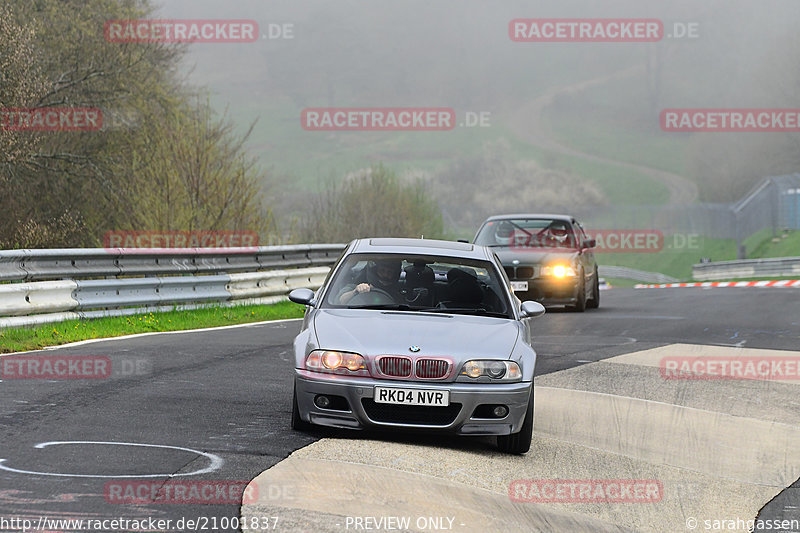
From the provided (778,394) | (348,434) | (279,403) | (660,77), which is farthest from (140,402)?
(660,77)

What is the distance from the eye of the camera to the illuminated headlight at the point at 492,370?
23.7 ft

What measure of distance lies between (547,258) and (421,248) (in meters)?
10.7

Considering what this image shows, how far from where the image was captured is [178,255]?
17.2m

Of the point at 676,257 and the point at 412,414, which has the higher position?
the point at 412,414

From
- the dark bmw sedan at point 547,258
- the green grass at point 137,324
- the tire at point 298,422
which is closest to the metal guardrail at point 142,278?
the green grass at point 137,324

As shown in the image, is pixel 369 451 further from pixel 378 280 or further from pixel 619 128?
pixel 619 128

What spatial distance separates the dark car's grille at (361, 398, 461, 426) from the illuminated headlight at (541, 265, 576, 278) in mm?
12256

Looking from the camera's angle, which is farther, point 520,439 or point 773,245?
point 773,245

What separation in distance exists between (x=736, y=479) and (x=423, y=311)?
8.31 feet

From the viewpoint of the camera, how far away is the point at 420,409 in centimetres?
714

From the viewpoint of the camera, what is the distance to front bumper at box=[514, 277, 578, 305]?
62.9ft

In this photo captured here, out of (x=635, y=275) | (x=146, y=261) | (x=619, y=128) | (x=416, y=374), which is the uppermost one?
(x=619, y=128)

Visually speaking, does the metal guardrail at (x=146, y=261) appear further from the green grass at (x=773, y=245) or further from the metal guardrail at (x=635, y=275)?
the metal guardrail at (x=635, y=275)

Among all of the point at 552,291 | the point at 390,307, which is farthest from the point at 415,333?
the point at 552,291
